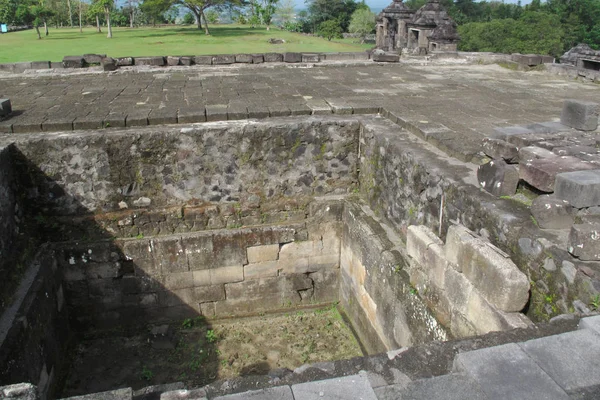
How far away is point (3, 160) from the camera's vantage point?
15.7 ft

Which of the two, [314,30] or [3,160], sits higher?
[314,30]

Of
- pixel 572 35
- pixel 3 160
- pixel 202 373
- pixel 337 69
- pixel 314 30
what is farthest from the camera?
pixel 314 30

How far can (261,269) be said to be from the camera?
5.89 meters

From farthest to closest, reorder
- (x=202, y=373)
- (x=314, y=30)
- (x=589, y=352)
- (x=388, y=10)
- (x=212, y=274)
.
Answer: (x=314, y=30), (x=388, y=10), (x=212, y=274), (x=202, y=373), (x=589, y=352)

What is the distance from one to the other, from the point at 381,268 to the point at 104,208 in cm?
306

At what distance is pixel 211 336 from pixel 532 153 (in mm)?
3899

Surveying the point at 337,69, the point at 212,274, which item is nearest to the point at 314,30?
the point at 337,69

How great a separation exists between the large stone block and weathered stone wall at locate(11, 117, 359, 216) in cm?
255

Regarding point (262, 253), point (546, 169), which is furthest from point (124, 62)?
point (546, 169)

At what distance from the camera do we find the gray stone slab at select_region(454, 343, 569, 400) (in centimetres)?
201

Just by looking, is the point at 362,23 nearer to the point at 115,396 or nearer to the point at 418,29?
the point at 418,29

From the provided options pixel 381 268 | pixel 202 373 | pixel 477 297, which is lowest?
pixel 202 373

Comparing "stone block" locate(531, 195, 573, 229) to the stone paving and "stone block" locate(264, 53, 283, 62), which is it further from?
"stone block" locate(264, 53, 283, 62)

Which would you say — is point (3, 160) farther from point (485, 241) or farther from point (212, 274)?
point (485, 241)
